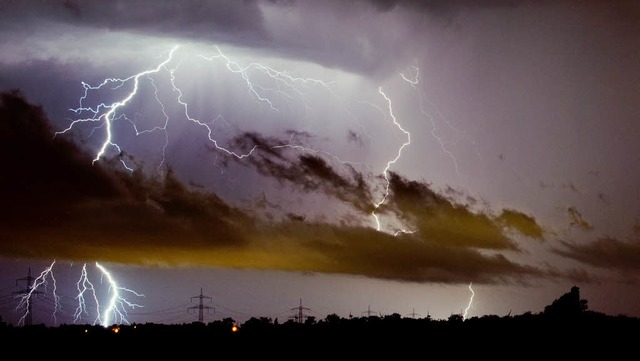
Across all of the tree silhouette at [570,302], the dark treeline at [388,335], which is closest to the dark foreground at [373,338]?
the dark treeline at [388,335]

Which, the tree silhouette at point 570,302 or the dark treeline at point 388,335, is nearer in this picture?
the dark treeline at point 388,335

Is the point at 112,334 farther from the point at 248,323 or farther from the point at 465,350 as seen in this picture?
the point at 465,350

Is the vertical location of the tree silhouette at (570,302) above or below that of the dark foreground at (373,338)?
above

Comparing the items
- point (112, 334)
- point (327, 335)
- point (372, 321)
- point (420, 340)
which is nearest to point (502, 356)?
point (420, 340)

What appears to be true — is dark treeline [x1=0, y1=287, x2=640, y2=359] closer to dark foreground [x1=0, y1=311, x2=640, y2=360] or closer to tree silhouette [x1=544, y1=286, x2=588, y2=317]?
dark foreground [x1=0, y1=311, x2=640, y2=360]

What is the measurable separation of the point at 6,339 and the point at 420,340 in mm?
28374

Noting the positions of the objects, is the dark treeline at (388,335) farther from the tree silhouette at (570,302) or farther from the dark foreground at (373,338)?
the tree silhouette at (570,302)

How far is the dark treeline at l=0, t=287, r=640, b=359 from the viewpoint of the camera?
4388 cm

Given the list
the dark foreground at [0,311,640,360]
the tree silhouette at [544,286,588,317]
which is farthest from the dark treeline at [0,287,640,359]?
the tree silhouette at [544,286,588,317]

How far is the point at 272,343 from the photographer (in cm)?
5172

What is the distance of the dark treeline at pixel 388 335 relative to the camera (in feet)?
144

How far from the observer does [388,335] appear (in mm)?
49594

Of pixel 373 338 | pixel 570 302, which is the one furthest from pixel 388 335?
pixel 570 302

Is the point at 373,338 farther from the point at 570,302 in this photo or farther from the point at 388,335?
the point at 570,302
